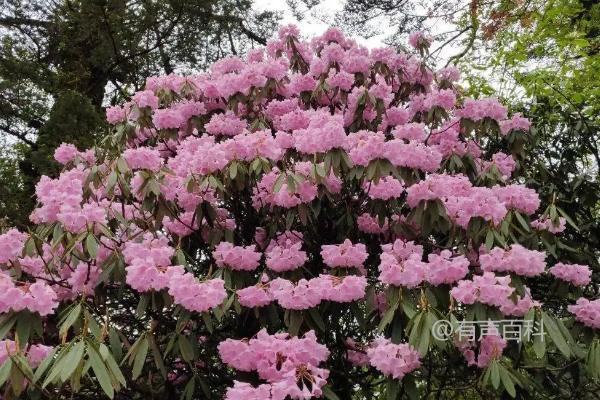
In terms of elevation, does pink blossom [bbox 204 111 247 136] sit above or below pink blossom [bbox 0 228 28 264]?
above

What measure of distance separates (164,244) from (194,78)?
141 centimetres

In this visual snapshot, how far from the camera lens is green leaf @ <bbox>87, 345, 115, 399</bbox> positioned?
5.14ft

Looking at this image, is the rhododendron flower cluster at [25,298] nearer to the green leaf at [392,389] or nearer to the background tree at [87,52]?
the green leaf at [392,389]

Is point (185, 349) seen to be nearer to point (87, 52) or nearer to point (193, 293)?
point (193, 293)

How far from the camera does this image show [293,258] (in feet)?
8.04

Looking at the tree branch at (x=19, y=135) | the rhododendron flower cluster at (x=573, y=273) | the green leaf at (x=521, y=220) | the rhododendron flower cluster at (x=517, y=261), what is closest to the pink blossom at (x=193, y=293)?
the rhododendron flower cluster at (x=517, y=261)

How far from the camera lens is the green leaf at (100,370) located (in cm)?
157

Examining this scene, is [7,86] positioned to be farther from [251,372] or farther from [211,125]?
[251,372]

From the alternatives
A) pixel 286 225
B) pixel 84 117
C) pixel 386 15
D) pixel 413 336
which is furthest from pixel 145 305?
pixel 386 15

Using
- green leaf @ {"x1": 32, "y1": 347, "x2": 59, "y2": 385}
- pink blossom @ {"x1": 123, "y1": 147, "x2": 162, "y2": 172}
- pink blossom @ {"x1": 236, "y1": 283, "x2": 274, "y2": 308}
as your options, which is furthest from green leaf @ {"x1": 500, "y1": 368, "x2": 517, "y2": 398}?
pink blossom @ {"x1": 123, "y1": 147, "x2": 162, "y2": 172}

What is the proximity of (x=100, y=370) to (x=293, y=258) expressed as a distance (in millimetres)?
994

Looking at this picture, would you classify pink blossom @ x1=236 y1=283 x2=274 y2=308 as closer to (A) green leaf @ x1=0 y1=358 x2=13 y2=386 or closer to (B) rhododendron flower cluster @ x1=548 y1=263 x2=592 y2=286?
(A) green leaf @ x1=0 y1=358 x2=13 y2=386

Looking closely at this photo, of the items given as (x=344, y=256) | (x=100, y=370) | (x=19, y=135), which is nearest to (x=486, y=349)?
(x=344, y=256)

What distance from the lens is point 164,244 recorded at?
2412mm
